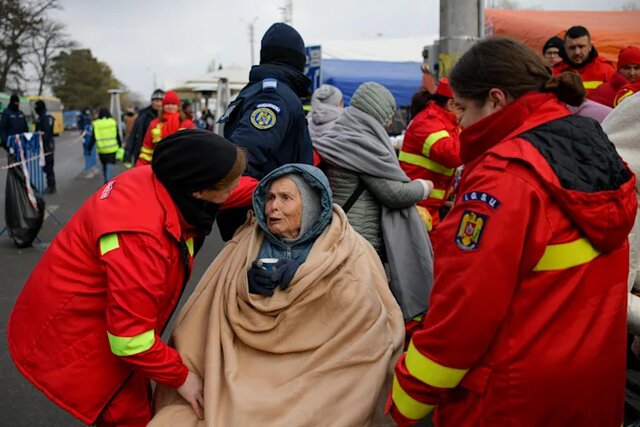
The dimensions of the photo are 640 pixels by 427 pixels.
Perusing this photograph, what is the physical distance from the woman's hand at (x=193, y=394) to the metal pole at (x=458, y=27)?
465 centimetres

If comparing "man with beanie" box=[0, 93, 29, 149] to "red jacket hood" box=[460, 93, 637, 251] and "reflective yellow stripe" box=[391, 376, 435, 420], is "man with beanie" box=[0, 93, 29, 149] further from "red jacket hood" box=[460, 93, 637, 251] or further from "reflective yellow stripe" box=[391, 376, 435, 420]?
"red jacket hood" box=[460, 93, 637, 251]

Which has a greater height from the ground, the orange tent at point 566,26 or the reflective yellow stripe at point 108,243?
the orange tent at point 566,26

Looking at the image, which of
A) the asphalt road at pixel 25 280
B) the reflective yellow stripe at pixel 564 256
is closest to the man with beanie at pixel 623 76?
the reflective yellow stripe at pixel 564 256

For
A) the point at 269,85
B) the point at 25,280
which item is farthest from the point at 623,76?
the point at 25,280

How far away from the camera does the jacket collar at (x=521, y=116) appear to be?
191 cm

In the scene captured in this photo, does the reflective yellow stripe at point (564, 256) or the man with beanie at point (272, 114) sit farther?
the man with beanie at point (272, 114)

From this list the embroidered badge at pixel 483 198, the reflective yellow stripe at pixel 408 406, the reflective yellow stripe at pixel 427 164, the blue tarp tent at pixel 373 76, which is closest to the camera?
the embroidered badge at pixel 483 198

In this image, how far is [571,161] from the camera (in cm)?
183

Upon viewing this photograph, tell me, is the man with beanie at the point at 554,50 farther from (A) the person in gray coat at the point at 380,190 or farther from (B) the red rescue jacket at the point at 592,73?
(A) the person in gray coat at the point at 380,190

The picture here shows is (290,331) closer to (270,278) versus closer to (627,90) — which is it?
(270,278)

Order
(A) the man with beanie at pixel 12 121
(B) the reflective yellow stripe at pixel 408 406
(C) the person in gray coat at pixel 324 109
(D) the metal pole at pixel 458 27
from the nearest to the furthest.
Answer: (B) the reflective yellow stripe at pixel 408 406 < (C) the person in gray coat at pixel 324 109 < (D) the metal pole at pixel 458 27 < (A) the man with beanie at pixel 12 121

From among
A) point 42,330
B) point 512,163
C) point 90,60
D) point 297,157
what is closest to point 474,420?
point 512,163

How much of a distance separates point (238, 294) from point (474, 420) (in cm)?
123

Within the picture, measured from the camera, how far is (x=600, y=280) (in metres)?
1.91
